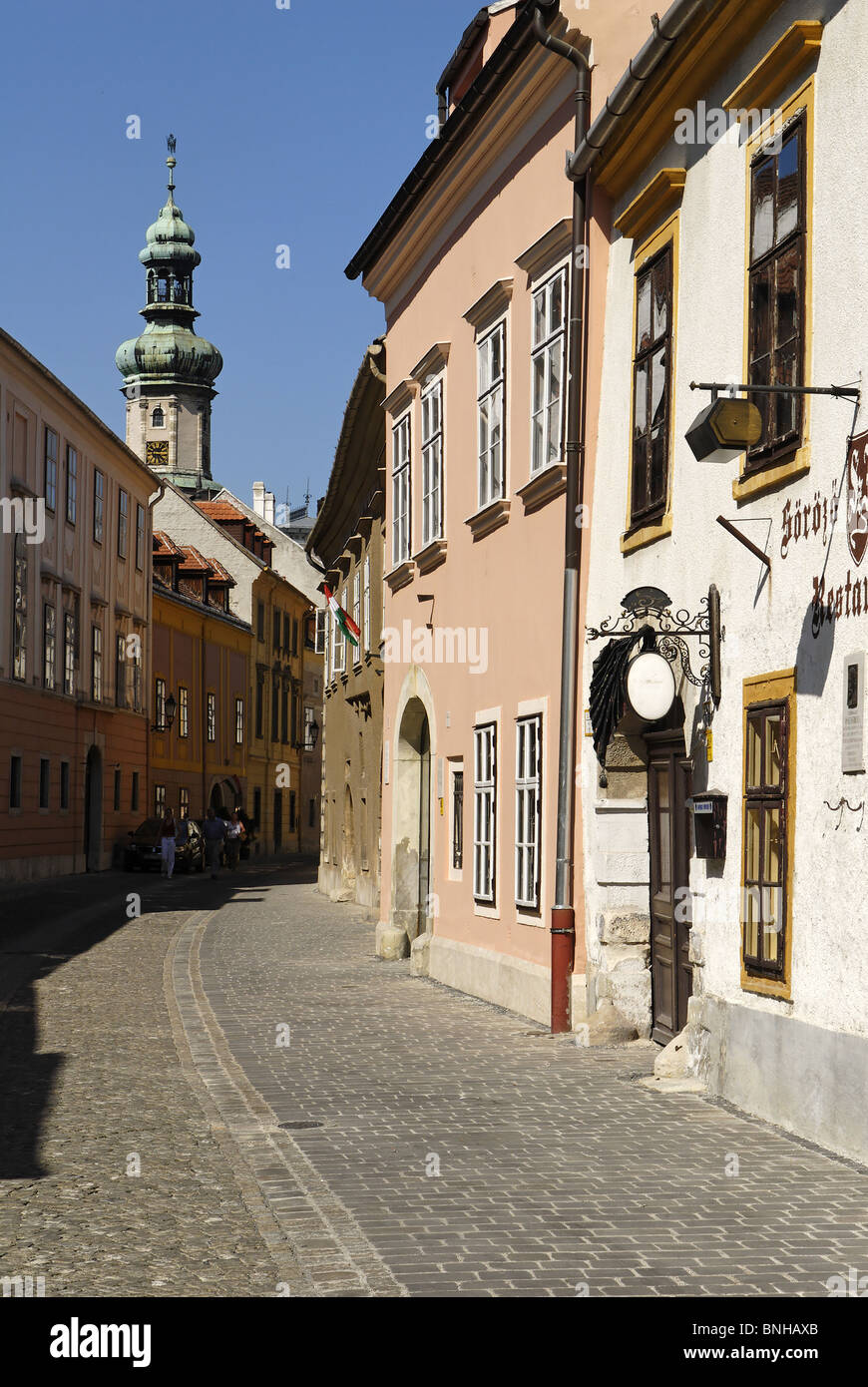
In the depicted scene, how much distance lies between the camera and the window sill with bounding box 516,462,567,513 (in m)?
13.8

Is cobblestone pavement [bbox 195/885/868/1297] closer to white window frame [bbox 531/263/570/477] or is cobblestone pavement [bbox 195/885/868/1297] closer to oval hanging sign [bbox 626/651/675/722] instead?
oval hanging sign [bbox 626/651/675/722]

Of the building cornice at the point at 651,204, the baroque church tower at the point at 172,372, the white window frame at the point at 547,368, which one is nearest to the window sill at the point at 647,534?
the white window frame at the point at 547,368

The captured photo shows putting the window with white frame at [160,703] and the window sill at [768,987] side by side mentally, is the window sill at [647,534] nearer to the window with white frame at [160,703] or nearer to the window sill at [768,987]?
the window sill at [768,987]


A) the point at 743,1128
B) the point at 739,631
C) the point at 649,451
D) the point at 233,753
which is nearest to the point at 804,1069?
the point at 743,1128

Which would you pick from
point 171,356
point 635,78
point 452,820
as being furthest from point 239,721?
point 635,78

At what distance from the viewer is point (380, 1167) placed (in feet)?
26.6

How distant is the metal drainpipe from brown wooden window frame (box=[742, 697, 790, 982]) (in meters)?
3.21

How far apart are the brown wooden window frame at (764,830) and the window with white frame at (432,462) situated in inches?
356

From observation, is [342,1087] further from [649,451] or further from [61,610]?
[61,610]

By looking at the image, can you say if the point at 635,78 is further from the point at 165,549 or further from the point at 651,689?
the point at 165,549

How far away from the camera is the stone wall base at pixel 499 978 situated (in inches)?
536

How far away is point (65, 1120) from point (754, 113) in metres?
6.80

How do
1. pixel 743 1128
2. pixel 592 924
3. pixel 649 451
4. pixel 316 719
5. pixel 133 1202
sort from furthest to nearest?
pixel 316 719, pixel 592 924, pixel 649 451, pixel 743 1128, pixel 133 1202

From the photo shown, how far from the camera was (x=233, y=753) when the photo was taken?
63.8 metres
